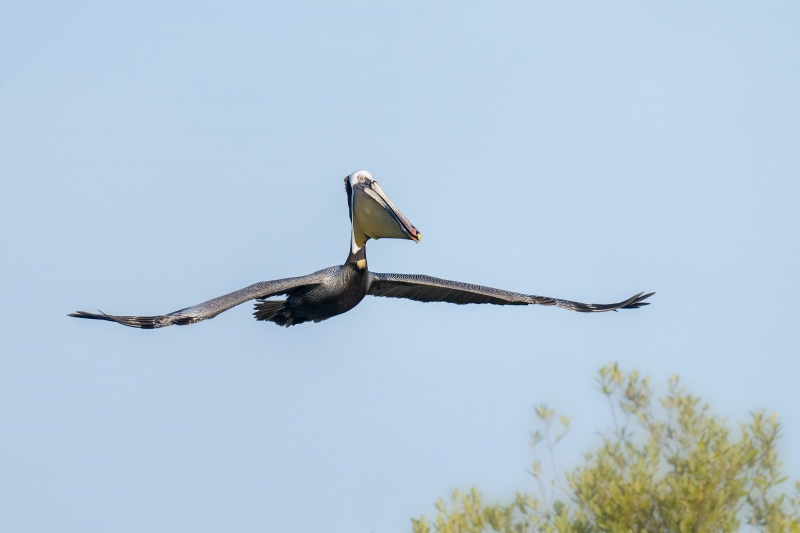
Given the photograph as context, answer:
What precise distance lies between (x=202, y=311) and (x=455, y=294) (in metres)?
4.40

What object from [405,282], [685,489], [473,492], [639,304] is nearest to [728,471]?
[685,489]

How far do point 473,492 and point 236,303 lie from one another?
2.99 metres

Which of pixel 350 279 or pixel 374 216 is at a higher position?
pixel 374 216

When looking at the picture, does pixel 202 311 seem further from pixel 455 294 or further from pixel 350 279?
pixel 455 294

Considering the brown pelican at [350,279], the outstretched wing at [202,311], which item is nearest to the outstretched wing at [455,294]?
the brown pelican at [350,279]

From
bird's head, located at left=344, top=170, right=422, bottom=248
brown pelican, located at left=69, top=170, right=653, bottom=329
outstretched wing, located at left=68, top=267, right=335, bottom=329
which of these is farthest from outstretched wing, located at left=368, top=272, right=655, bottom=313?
outstretched wing, located at left=68, top=267, right=335, bottom=329

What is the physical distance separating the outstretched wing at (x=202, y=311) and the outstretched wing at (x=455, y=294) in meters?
2.00

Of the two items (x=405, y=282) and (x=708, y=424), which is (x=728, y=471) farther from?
(x=405, y=282)

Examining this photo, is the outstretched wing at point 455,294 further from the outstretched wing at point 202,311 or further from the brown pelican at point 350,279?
the outstretched wing at point 202,311

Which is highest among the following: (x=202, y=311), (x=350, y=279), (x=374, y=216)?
(x=374, y=216)

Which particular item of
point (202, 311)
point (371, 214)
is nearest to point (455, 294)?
point (371, 214)

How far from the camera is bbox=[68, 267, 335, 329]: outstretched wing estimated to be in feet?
38.9

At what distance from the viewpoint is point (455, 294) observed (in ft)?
52.0

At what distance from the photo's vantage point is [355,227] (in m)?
14.5
